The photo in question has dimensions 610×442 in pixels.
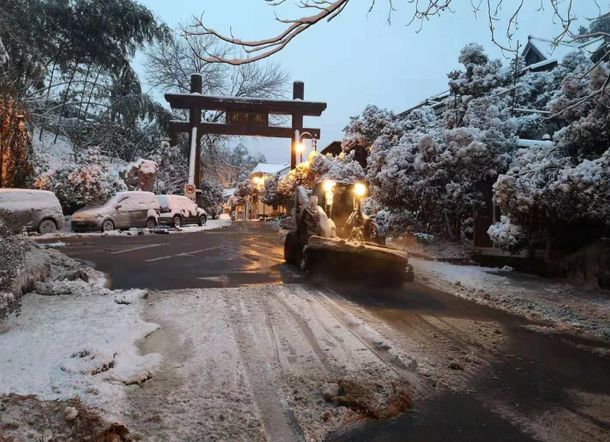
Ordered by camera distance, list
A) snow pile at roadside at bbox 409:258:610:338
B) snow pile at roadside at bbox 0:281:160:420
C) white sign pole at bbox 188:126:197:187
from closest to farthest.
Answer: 1. snow pile at roadside at bbox 0:281:160:420
2. snow pile at roadside at bbox 409:258:610:338
3. white sign pole at bbox 188:126:197:187

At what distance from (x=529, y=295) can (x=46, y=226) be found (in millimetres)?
18474

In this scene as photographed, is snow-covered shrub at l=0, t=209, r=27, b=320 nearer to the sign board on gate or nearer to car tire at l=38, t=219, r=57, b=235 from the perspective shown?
car tire at l=38, t=219, r=57, b=235

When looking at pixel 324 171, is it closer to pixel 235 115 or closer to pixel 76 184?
pixel 235 115

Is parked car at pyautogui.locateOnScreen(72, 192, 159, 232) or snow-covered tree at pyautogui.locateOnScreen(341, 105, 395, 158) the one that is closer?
parked car at pyautogui.locateOnScreen(72, 192, 159, 232)

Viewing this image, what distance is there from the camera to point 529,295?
926cm

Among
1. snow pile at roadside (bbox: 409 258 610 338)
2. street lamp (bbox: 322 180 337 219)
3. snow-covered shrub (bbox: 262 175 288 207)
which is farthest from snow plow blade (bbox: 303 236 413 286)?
snow-covered shrub (bbox: 262 175 288 207)

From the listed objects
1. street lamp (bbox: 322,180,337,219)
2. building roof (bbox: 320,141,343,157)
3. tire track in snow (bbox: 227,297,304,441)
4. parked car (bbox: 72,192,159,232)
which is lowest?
tire track in snow (bbox: 227,297,304,441)

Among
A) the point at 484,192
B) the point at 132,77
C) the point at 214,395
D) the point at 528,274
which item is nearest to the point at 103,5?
the point at 132,77

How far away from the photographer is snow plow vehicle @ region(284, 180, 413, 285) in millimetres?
9836

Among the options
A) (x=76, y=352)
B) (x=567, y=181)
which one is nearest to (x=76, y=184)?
(x=76, y=352)

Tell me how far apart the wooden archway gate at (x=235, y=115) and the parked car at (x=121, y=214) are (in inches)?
378

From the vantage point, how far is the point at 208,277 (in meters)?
10.5

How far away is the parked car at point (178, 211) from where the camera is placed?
92.7 feet

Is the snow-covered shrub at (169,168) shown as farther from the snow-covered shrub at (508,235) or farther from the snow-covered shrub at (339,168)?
the snow-covered shrub at (508,235)
